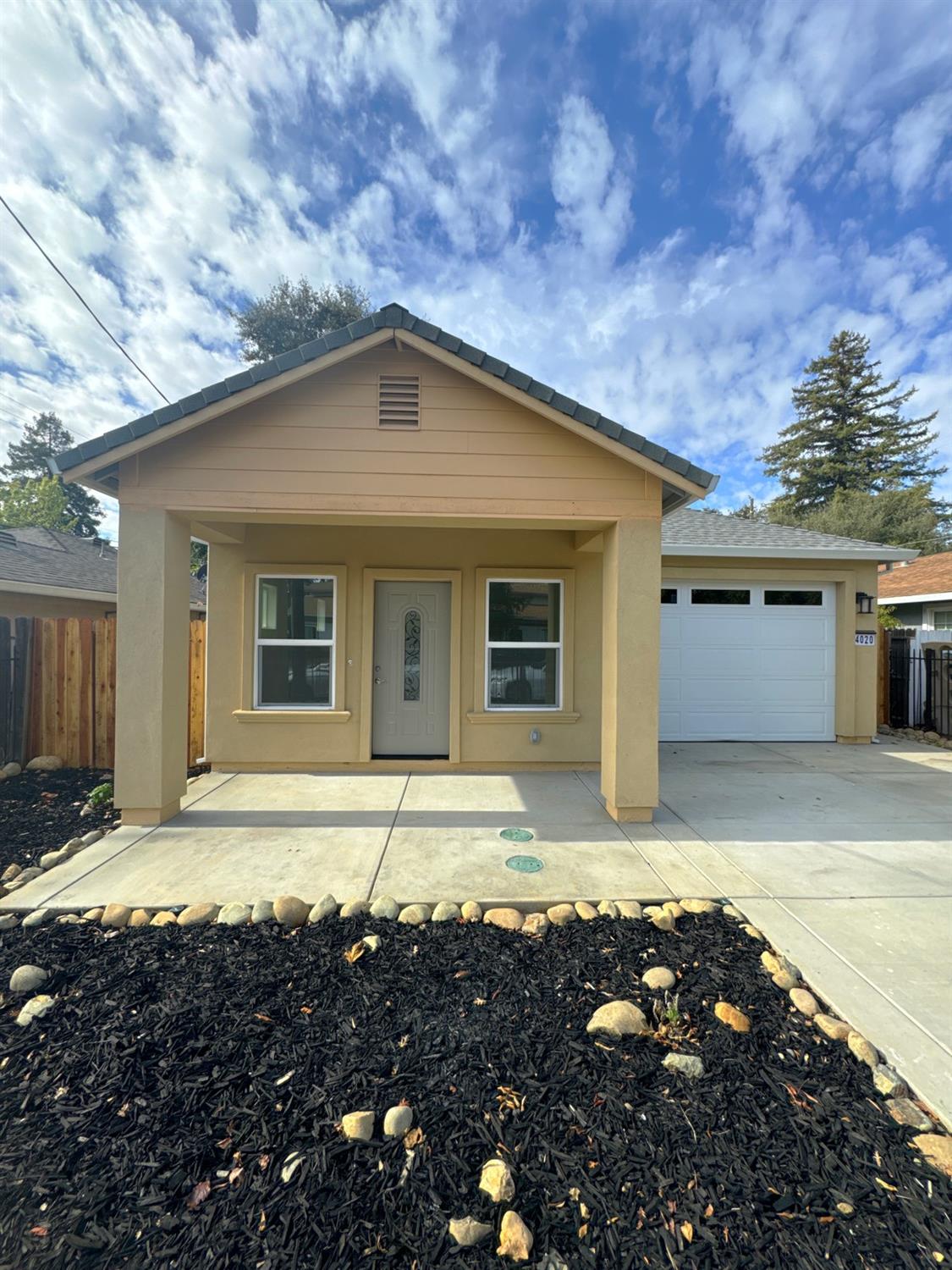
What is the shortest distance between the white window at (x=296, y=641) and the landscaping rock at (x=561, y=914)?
159 inches

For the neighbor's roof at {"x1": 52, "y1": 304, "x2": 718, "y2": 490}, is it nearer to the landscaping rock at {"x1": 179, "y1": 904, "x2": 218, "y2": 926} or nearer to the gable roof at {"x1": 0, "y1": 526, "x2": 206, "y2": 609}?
the landscaping rock at {"x1": 179, "y1": 904, "x2": 218, "y2": 926}

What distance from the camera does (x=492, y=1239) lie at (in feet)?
5.10

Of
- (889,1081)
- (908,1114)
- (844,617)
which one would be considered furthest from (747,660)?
(908,1114)

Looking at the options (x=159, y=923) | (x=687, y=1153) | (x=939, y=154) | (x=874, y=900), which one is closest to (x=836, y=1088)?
(x=687, y=1153)

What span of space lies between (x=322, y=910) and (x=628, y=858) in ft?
7.50

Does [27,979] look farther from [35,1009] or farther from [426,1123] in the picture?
[426,1123]

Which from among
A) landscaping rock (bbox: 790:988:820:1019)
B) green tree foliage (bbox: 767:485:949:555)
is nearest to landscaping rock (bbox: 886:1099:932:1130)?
landscaping rock (bbox: 790:988:820:1019)

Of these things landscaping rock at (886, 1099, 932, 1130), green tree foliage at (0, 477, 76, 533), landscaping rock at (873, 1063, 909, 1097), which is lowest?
landscaping rock at (886, 1099, 932, 1130)

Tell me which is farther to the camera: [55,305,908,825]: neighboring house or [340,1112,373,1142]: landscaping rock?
[55,305,908,825]: neighboring house

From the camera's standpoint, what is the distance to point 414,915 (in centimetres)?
327

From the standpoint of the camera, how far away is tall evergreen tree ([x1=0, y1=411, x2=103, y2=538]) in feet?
124

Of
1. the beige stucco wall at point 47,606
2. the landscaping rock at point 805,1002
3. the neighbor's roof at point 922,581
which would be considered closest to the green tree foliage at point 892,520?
the neighbor's roof at point 922,581

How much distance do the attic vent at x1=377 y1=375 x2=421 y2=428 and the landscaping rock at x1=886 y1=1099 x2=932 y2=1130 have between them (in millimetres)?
4964

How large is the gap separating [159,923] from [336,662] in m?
3.64
